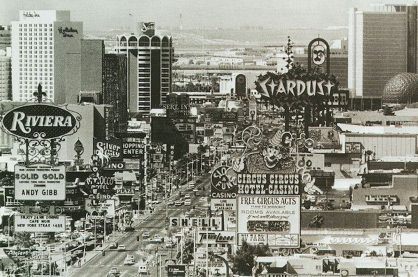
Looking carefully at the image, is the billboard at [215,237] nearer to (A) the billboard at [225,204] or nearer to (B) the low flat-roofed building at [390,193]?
(A) the billboard at [225,204]

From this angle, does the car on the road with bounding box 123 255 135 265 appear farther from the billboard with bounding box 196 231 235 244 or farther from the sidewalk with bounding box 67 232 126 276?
the billboard with bounding box 196 231 235 244

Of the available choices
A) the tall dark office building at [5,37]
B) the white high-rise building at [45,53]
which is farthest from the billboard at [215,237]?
the tall dark office building at [5,37]

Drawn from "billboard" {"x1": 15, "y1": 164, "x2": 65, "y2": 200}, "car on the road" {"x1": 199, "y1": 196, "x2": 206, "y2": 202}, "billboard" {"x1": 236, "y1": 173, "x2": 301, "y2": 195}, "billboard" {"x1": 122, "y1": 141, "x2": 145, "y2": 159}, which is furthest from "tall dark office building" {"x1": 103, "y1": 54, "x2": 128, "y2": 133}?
"billboard" {"x1": 15, "y1": 164, "x2": 65, "y2": 200}

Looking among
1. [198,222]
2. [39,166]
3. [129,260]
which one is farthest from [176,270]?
[198,222]

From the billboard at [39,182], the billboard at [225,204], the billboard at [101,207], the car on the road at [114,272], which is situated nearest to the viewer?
the billboard at [39,182]

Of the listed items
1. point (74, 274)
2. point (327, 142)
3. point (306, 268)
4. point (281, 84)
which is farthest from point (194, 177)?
point (306, 268)

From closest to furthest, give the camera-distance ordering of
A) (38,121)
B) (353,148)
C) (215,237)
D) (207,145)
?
1. (38,121)
2. (215,237)
3. (353,148)
4. (207,145)

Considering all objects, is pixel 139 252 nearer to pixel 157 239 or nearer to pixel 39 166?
pixel 157 239
